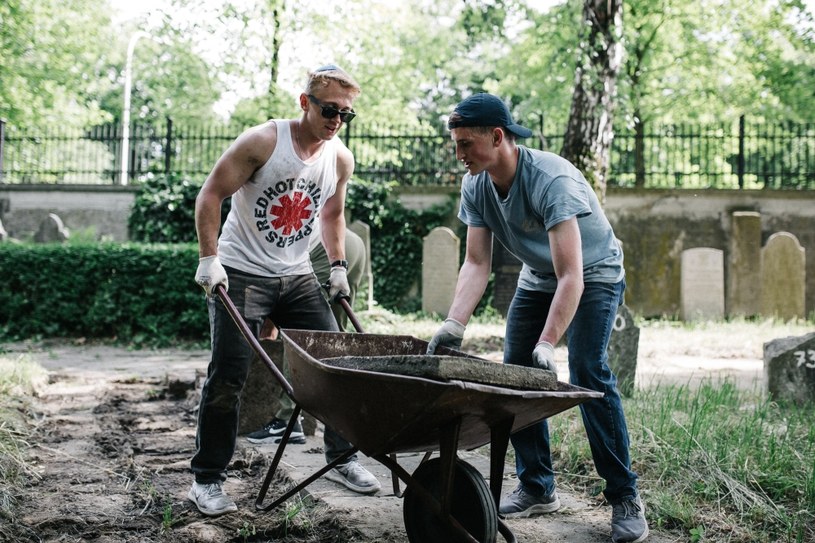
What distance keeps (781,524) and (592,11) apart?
6.84 metres

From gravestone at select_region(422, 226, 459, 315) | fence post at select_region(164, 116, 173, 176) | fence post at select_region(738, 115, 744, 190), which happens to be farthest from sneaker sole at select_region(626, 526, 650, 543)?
fence post at select_region(164, 116, 173, 176)

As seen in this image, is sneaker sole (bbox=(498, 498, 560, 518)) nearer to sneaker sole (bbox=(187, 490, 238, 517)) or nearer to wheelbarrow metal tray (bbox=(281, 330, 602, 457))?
wheelbarrow metal tray (bbox=(281, 330, 602, 457))

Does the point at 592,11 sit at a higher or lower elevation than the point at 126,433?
higher

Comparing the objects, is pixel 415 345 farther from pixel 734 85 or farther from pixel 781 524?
pixel 734 85

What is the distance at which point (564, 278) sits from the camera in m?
2.76

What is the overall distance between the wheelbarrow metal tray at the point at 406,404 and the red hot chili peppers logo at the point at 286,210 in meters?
0.83

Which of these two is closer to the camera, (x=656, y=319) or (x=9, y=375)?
(x=9, y=375)

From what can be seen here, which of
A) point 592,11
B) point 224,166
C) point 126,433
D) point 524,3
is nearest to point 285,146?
point 224,166

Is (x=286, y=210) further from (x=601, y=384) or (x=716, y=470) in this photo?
(x=716, y=470)

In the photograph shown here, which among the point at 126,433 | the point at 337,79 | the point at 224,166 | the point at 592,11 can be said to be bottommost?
the point at 126,433

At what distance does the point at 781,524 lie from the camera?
2.98 metres

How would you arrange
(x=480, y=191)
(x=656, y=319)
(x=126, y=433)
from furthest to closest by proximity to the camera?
(x=656, y=319)
(x=126, y=433)
(x=480, y=191)

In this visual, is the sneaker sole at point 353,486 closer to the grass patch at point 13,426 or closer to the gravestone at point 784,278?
the grass patch at point 13,426

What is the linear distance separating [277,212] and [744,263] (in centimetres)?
1096
